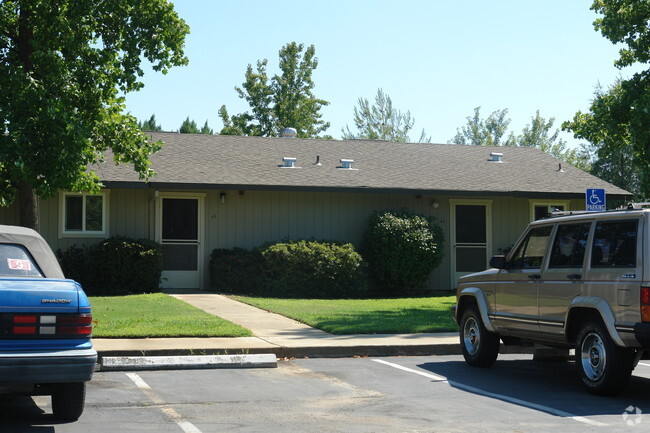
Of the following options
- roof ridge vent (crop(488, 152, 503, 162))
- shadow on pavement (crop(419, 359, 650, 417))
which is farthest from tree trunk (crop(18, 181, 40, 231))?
roof ridge vent (crop(488, 152, 503, 162))

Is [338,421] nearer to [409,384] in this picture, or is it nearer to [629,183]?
[409,384]

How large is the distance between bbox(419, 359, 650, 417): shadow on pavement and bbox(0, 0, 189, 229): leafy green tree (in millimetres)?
8355

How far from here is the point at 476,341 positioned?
10625 mm

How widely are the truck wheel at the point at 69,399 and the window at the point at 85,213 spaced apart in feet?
47.7

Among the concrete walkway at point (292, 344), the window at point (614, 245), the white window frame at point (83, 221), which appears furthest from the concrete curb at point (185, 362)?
the white window frame at point (83, 221)

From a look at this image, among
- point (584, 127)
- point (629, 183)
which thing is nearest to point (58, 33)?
point (584, 127)

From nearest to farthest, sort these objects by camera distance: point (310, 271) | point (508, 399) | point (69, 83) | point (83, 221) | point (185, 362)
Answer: point (508, 399) < point (185, 362) < point (69, 83) < point (310, 271) < point (83, 221)

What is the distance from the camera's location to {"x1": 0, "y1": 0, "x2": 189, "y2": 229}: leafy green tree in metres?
14.7

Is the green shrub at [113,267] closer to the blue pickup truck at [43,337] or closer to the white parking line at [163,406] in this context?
the white parking line at [163,406]

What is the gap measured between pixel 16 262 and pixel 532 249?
19.9 feet

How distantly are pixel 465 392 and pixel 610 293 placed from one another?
187 cm

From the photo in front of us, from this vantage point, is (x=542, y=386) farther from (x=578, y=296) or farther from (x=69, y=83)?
(x=69, y=83)

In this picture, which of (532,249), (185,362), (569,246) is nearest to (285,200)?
(185,362)

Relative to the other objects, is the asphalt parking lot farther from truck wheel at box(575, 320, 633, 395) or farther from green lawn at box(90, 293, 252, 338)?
green lawn at box(90, 293, 252, 338)
